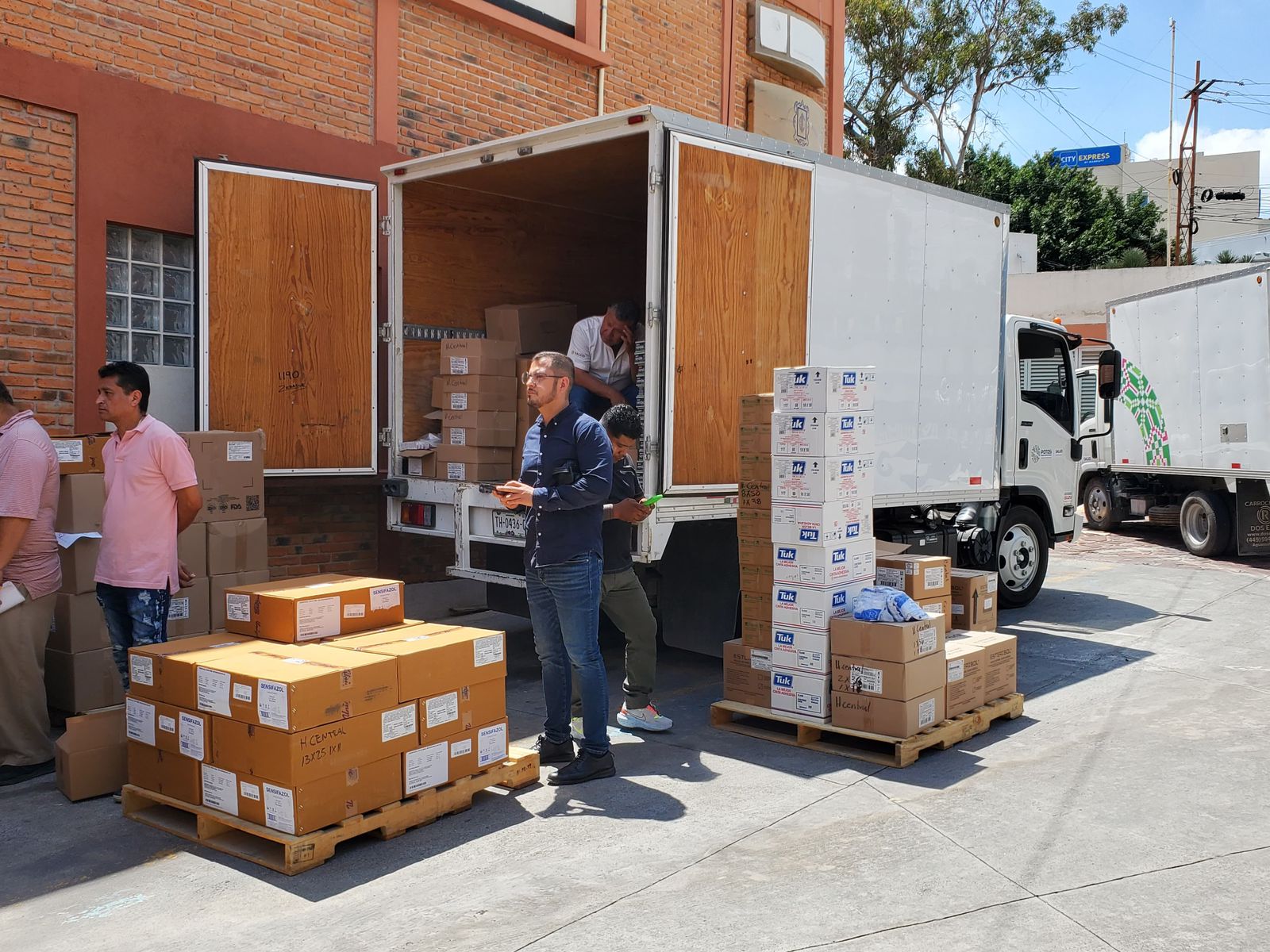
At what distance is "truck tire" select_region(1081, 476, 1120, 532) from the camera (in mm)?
16766

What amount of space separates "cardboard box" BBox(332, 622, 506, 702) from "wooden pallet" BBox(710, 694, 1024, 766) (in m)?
1.68

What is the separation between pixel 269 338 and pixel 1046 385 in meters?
6.74

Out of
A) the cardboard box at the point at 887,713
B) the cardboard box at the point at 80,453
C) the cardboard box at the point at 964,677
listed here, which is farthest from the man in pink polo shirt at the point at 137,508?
the cardboard box at the point at 964,677

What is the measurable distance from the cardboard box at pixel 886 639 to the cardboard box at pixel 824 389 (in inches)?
44.1

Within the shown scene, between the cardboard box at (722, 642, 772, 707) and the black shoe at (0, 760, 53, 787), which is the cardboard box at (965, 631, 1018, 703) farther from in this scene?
the black shoe at (0, 760, 53, 787)

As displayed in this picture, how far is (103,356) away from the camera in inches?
293

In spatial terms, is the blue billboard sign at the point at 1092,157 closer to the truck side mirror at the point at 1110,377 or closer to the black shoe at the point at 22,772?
the truck side mirror at the point at 1110,377

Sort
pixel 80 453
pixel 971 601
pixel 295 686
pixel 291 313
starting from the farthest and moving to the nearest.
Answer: pixel 291 313, pixel 971 601, pixel 80 453, pixel 295 686

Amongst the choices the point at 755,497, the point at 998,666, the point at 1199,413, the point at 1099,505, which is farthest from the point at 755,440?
the point at 1099,505

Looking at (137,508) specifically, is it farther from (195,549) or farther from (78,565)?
(195,549)

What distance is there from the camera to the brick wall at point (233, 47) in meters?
7.32

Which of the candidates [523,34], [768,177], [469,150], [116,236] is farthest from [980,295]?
[116,236]

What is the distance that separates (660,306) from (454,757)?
2.67 metres

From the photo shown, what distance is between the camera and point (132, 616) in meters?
5.21
